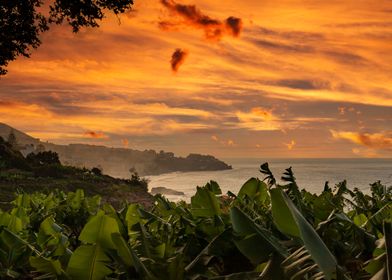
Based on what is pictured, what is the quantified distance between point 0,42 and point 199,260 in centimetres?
2383

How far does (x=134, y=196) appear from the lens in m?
31.2

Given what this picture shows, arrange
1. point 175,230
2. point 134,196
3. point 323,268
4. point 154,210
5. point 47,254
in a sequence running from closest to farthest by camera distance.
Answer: point 323,268 < point 47,254 < point 175,230 < point 154,210 < point 134,196

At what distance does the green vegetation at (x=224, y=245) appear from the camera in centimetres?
97

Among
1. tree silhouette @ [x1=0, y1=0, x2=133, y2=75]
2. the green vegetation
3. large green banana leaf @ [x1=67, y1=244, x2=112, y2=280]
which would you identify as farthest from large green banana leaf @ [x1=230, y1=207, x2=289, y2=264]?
tree silhouette @ [x1=0, y1=0, x2=133, y2=75]

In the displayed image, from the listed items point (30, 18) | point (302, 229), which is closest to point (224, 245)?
point (302, 229)

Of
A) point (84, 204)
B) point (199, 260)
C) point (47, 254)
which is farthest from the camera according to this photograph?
point (84, 204)

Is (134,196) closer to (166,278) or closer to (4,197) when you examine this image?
(4,197)

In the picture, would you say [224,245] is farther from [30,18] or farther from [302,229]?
[30,18]

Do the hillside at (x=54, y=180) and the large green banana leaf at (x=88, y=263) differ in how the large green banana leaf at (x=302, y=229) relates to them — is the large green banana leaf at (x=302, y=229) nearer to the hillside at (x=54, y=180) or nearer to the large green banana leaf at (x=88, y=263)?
the large green banana leaf at (x=88, y=263)

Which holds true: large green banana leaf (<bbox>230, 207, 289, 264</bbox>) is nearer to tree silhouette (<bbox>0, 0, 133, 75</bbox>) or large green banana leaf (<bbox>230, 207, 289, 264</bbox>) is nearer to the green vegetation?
the green vegetation

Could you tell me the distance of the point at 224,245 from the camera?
53.9 inches

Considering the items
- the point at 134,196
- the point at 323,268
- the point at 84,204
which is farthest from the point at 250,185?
the point at 134,196

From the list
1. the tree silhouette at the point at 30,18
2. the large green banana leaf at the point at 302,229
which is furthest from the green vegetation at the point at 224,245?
the tree silhouette at the point at 30,18

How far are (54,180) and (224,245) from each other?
110 feet
